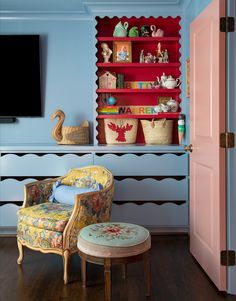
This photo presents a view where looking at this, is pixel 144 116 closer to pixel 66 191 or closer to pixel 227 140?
pixel 66 191

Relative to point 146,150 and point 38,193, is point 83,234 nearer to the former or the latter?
point 38,193

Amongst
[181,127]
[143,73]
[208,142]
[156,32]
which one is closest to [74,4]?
[156,32]

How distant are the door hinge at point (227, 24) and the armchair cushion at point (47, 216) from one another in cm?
163

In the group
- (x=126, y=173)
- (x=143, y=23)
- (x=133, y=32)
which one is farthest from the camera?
(x=143, y=23)

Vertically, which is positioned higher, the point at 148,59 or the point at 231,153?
the point at 148,59

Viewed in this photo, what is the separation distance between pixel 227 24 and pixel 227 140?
2.35 ft

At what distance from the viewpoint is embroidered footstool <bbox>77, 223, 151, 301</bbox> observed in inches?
81.6

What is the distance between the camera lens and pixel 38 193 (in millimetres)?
3031

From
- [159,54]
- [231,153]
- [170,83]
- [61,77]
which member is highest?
[159,54]

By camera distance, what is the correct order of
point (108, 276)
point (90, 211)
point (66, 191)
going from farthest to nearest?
point (66, 191) → point (90, 211) → point (108, 276)

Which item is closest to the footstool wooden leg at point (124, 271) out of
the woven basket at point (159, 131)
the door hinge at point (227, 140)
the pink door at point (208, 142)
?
the pink door at point (208, 142)

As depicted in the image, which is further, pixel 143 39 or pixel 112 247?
pixel 143 39

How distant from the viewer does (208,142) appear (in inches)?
98.5

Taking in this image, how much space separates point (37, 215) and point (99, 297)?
75 centimetres
